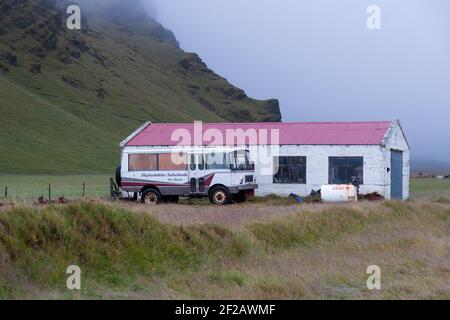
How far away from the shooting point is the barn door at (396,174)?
34.6m

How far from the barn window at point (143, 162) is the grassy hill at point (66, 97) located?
50047mm

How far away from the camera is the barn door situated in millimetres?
34594

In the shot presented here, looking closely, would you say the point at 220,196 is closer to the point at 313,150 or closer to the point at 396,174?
the point at 313,150

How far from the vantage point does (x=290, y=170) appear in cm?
3397

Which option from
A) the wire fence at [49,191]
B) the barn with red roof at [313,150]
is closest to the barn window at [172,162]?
the barn with red roof at [313,150]

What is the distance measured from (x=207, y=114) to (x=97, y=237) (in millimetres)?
172450

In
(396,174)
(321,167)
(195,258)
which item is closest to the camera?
(195,258)

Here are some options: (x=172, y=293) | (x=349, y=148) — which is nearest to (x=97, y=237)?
(x=172, y=293)

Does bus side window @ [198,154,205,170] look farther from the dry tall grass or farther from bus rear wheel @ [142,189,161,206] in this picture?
the dry tall grass

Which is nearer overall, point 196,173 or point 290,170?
point 196,173

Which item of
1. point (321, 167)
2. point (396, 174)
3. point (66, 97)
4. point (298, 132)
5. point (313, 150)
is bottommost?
point (396, 174)

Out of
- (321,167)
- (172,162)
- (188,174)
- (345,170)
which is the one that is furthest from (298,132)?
(172,162)

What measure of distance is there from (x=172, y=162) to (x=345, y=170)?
30.3 ft
